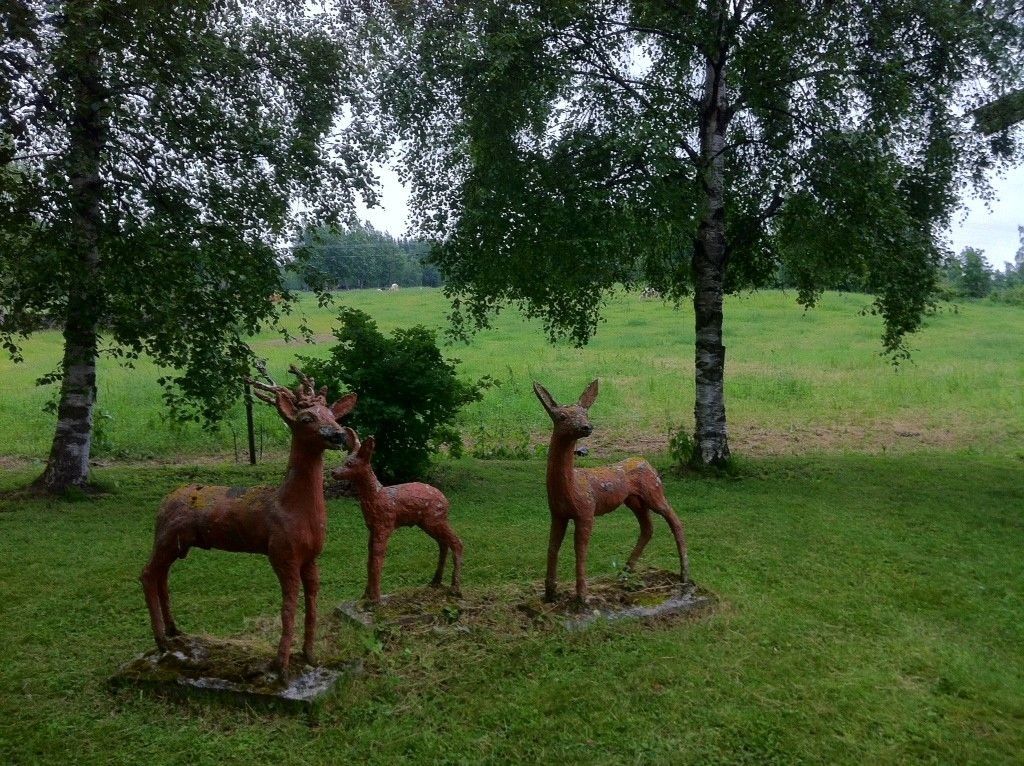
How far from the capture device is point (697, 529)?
9.33m

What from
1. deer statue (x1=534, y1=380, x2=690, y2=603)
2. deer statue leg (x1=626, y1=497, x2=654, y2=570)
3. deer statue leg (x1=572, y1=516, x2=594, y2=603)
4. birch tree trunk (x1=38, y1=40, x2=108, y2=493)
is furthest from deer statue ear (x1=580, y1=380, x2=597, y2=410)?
birch tree trunk (x1=38, y1=40, x2=108, y2=493)

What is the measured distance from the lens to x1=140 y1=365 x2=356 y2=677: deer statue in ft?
15.9

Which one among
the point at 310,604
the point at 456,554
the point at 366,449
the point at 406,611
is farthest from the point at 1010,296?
the point at 310,604

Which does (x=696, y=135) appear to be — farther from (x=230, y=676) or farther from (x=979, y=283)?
→ (x=979, y=283)

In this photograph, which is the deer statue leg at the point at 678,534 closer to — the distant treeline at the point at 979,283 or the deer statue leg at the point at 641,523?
the deer statue leg at the point at 641,523

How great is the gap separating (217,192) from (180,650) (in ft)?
21.7

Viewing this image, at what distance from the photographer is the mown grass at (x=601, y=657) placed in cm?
452

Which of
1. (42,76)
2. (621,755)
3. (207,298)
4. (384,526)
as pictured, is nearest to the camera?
(621,755)

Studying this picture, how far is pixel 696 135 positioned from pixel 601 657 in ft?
29.6

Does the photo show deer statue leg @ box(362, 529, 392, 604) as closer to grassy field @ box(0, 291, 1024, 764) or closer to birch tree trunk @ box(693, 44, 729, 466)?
grassy field @ box(0, 291, 1024, 764)

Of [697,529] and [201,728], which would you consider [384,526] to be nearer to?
[201,728]

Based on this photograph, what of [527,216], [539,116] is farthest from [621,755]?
[539,116]

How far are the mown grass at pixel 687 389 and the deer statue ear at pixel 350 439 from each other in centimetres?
778

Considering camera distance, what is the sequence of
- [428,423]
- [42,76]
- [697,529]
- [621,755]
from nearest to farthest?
[621,755] → [42,76] → [697,529] → [428,423]
